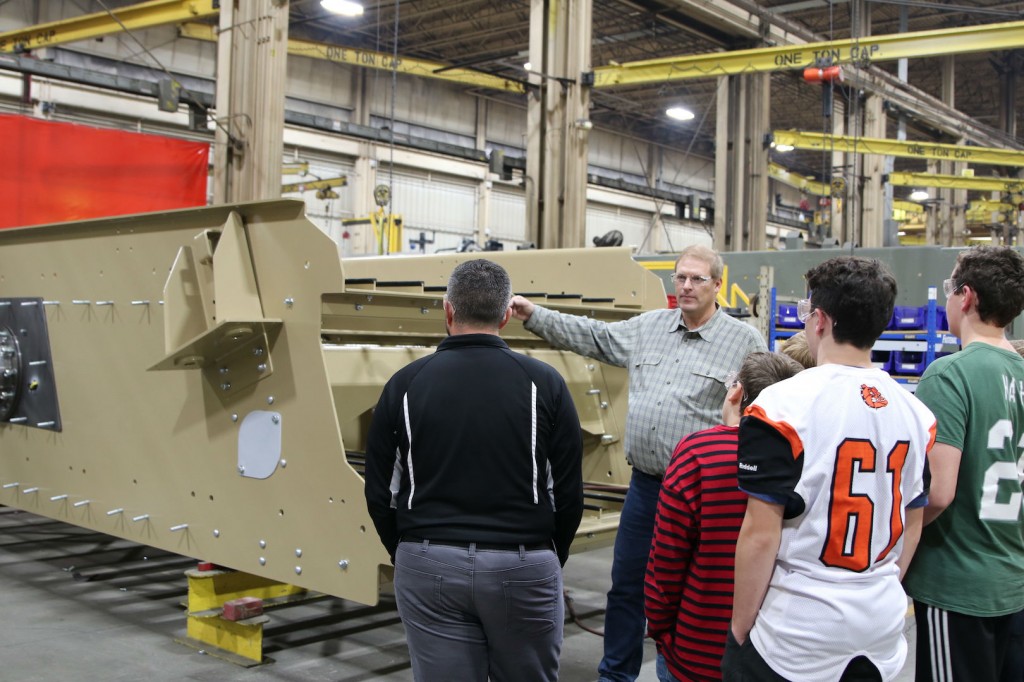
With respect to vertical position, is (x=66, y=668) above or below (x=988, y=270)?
below

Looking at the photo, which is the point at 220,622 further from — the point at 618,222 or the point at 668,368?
the point at 618,222

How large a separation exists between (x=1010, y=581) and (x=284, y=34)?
312 inches

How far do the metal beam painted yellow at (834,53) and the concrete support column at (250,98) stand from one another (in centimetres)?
528

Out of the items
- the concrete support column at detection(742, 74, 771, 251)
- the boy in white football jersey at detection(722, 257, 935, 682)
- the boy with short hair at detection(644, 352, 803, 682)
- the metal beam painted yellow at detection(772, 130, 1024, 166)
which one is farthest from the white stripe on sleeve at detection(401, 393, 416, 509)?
the concrete support column at detection(742, 74, 771, 251)

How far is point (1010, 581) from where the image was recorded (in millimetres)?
1993

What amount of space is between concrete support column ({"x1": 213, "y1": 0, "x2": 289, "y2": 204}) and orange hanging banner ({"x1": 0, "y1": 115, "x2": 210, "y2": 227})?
35.7 inches

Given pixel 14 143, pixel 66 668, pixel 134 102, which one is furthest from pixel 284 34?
pixel 134 102

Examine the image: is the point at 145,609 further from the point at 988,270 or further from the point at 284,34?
the point at 284,34

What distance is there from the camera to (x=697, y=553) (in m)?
1.88

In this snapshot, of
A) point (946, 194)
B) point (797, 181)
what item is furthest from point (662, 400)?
point (946, 194)

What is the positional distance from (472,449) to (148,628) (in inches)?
98.2

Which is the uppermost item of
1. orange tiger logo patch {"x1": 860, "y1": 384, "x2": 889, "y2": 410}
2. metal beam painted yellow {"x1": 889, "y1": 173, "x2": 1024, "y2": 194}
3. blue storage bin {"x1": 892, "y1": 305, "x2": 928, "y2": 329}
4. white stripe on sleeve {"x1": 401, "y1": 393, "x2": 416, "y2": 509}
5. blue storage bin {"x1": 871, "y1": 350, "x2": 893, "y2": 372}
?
metal beam painted yellow {"x1": 889, "y1": 173, "x2": 1024, "y2": 194}

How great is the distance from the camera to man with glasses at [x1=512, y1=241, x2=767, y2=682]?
2.95 metres

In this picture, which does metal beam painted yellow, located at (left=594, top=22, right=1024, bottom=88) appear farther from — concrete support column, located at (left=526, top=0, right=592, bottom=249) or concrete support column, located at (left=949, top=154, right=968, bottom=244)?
concrete support column, located at (left=949, top=154, right=968, bottom=244)
